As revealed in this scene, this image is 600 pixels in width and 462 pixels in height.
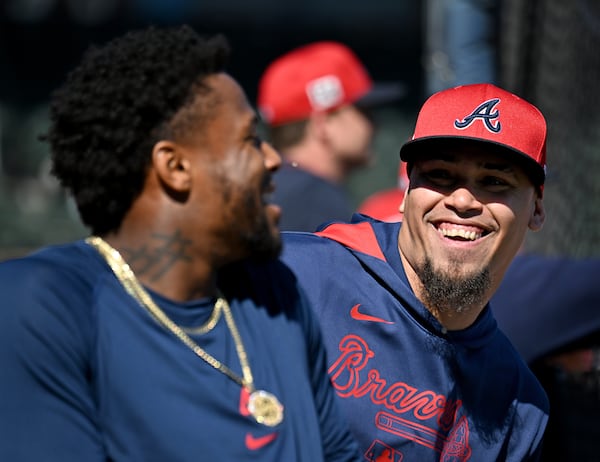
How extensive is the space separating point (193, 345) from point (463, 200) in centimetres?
106

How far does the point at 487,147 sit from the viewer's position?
113 inches

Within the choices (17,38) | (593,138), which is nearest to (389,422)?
(593,138)

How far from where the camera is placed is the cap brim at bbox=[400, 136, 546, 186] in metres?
2.83

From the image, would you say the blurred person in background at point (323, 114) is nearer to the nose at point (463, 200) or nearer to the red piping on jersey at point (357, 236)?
the red piping on jersey at point (357, 236)

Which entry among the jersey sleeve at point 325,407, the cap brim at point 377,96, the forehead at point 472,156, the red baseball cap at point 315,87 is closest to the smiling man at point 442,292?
the forehead at point 472,156

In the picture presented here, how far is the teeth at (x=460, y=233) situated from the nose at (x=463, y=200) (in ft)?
0.17

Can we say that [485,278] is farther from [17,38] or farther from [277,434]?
[17,38]

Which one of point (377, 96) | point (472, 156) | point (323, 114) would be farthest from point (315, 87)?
point (472, 156)

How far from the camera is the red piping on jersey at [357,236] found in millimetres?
2943

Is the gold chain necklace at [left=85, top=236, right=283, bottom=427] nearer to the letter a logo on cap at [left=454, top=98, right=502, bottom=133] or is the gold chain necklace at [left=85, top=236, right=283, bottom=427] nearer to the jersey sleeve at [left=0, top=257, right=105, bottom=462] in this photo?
the jersey sleeve at [left=0, top=257, right=105, bottom=462]

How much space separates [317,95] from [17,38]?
7.32m

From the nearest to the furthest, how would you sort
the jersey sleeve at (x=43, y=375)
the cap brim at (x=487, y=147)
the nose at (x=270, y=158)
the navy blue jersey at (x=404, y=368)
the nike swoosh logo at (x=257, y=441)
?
the jersey sleeve at (x=43, y=375), the nike swoosh logo at (x=257, y=441), the nose at (x=270, y=158), the navy blue jersey at (x=404, y=368), the cap brim at (x=487, y=147)

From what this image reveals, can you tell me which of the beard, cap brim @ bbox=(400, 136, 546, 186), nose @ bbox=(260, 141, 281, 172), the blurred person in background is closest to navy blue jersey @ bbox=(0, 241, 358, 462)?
nose @ bbox=(260, 141, 281, 172)

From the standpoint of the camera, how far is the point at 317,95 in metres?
5.36
